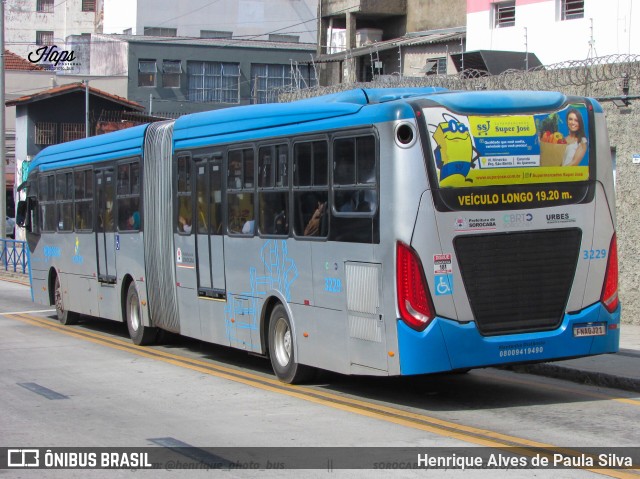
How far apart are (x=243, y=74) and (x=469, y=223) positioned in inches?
2323

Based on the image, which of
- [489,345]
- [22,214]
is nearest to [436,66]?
[22,214]

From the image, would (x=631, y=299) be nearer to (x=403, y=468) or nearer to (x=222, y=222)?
(x=222, y=222)

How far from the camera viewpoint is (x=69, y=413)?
1069 cm

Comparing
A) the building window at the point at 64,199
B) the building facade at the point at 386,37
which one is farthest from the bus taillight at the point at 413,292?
the building facade at the point at 386,37

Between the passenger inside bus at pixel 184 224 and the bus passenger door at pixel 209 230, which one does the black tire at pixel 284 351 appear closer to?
the bus passenger door at pixel 209 230

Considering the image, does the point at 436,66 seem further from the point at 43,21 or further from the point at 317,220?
the point at 43,21

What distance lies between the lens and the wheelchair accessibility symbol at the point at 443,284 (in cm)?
1007

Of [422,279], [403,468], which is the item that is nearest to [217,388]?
[422,279]

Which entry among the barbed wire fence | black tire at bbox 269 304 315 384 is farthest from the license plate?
the barbed wire fence

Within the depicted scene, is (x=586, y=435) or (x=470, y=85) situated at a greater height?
(x=470, y=85)

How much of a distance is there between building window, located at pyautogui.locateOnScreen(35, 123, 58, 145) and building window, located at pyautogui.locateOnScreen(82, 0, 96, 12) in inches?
1404

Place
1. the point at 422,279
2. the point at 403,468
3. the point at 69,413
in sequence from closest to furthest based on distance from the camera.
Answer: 1. the point at 403,468
2. the point at 422,279
3. the point at 69,413

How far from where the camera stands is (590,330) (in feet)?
35.6

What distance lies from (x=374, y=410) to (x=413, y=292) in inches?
54.3
